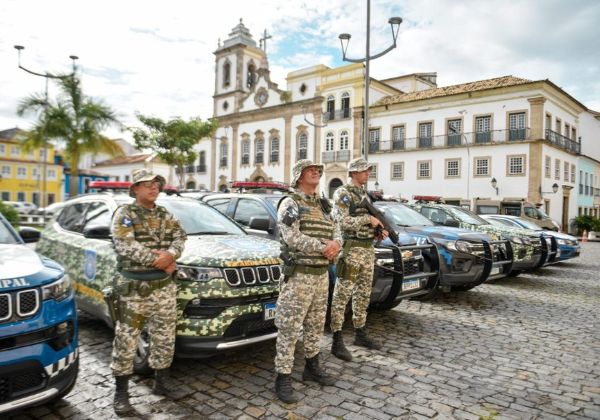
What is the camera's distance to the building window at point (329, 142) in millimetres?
39812

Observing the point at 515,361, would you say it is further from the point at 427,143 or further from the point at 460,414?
the point at 427,143

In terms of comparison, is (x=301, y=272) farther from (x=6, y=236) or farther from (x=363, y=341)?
(x=6, y=236)

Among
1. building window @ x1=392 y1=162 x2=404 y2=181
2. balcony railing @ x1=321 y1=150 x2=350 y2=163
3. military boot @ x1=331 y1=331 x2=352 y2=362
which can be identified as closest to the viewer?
military boot @ x1=331 y1=331 x2=352 y2=362

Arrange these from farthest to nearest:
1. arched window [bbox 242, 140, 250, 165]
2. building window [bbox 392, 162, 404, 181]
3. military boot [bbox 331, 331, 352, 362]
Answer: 1. arched window [bbox 242, 140, 250, 165]
2. building window [bbox 392, 162, 404, 181]
3. military boot [bbox 331, 331, 352, 362]

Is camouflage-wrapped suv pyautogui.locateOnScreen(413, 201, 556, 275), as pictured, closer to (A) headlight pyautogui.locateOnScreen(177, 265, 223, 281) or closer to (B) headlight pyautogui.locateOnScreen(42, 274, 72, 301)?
(A) headlight pyautogui.locateOnScreen(177, 265, 223, 281)

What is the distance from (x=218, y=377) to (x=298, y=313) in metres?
1.13

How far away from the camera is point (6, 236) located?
4.03m

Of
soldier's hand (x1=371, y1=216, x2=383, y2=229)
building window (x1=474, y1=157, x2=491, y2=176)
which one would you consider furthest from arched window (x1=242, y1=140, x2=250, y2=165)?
soldier's hand (x1=371, y1=216, x2=383, y2=229)

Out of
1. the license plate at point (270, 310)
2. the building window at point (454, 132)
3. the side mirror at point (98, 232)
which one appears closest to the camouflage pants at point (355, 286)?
the license plate at point (270, 310)

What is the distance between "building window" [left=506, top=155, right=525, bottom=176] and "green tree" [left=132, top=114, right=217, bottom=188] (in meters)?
22.7

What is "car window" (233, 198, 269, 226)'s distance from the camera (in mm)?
6839

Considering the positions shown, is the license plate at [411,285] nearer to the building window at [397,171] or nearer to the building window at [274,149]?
the building window at [397,171]

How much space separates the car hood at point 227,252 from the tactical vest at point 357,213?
827mm

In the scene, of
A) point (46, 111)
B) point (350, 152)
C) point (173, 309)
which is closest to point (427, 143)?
point (350, 152)
